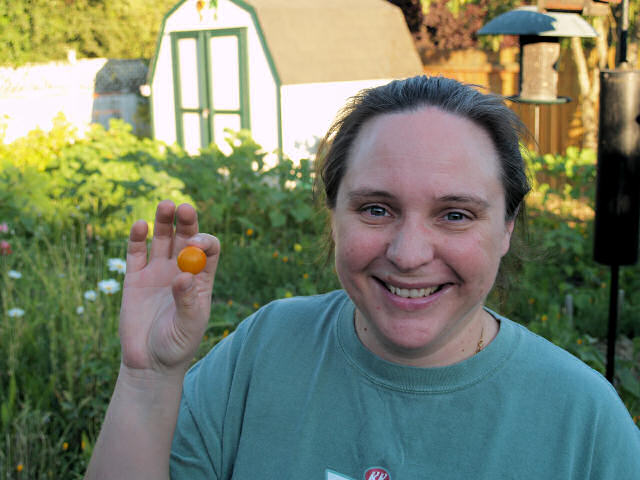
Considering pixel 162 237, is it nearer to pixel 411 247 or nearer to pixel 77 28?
pixel 411 247

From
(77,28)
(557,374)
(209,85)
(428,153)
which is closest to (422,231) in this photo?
(428,153)

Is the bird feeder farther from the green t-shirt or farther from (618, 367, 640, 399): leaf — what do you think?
the green t-shirt

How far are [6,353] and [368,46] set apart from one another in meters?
8.26

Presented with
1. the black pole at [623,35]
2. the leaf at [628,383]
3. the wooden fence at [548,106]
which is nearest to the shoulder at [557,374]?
the leaf at [628,383]

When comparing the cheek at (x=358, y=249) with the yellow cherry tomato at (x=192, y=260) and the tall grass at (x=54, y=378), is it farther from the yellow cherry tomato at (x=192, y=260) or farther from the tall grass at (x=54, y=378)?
the tall grass at (x=54, y=378)

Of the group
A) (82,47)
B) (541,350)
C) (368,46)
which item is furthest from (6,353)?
(82,47)

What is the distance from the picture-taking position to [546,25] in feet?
13.2

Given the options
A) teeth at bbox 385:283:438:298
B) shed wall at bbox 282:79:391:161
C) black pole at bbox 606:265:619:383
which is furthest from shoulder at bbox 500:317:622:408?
shed wall at bbox 282:79:391:161

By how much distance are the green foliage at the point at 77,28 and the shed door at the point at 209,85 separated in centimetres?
698

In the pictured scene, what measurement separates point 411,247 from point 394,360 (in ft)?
0.81

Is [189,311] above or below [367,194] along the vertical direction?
below

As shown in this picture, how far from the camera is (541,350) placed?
1.42 metres

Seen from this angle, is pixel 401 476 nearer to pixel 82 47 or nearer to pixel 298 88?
pixel 298 88

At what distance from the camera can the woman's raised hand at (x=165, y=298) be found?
141 cm
